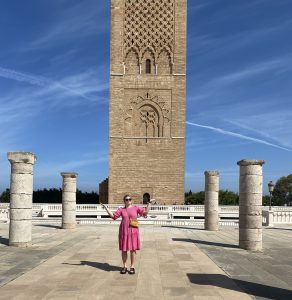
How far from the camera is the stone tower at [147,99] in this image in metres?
37.4

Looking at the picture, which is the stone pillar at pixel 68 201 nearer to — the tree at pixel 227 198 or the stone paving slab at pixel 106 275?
the stone paving slab at pixel 106 275

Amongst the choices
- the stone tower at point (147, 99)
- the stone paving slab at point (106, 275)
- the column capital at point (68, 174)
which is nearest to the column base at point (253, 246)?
the stone paving slab at point (106, 275)

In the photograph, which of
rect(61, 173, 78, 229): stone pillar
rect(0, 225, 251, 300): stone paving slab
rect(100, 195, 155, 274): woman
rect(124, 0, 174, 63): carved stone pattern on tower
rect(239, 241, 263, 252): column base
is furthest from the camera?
rect(124, 0, 174, 63): carved stone pattern on tower

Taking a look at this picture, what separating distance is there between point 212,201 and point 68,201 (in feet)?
19.6

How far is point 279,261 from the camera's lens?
9.75 metres

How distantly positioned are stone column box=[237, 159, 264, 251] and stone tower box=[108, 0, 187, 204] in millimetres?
25075

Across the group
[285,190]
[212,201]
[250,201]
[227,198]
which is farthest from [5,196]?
[285,190]

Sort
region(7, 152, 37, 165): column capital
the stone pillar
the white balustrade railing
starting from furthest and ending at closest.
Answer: the white balustrade railing → the stone pillar → region(7, 152, 37, 165): column capital

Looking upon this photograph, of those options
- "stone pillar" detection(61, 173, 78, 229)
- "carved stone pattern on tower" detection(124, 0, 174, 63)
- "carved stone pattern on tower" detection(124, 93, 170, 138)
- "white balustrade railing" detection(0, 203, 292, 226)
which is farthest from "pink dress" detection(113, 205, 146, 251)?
"carved stone pattern on tower" detection(124, 0, 174, 63)

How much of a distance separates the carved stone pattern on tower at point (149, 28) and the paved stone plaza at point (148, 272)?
93.0 ft

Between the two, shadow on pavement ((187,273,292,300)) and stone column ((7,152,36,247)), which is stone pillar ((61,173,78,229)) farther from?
shadow on pavement ((187,273,292,300))

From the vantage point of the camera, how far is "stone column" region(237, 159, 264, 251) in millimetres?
11906

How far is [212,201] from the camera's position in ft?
60.0

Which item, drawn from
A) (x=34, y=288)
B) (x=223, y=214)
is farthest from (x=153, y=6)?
(x=34, y=288)
